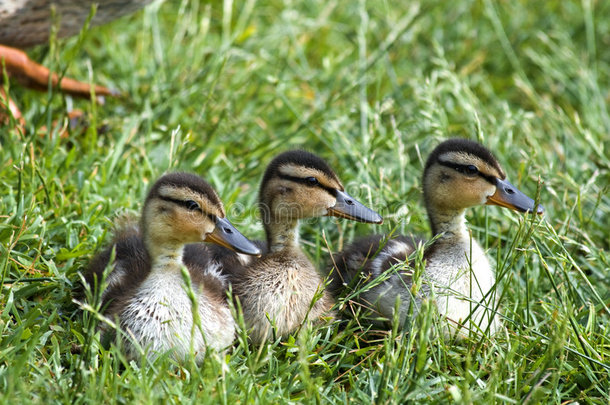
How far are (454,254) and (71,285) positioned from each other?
5.69 ft

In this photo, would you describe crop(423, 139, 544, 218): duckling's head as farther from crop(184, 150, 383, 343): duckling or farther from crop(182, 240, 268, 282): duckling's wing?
crop(182, 240, 268, 282): duckling's wing

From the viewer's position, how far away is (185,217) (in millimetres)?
3117

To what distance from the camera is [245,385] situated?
2.90 metres

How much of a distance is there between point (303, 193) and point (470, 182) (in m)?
0.77

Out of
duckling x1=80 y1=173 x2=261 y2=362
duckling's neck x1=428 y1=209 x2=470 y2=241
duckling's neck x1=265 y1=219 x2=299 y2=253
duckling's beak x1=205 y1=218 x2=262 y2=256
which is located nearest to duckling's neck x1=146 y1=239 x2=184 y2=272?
duckling x1=80 y1=173 x2=261 y2=362

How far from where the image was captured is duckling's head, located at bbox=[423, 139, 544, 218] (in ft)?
11.5

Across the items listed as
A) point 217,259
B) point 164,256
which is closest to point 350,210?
point 217,259

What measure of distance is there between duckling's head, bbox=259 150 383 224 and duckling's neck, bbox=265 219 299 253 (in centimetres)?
2

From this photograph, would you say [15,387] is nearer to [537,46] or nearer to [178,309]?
[178,309]

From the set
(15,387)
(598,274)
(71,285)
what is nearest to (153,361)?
(15,387)

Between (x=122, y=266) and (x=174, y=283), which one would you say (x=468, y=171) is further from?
(x=122, y=266)

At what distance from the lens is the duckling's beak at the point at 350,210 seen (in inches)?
137

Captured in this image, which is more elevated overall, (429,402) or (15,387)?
(429,402)

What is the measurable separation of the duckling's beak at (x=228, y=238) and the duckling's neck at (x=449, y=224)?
0.92 m
